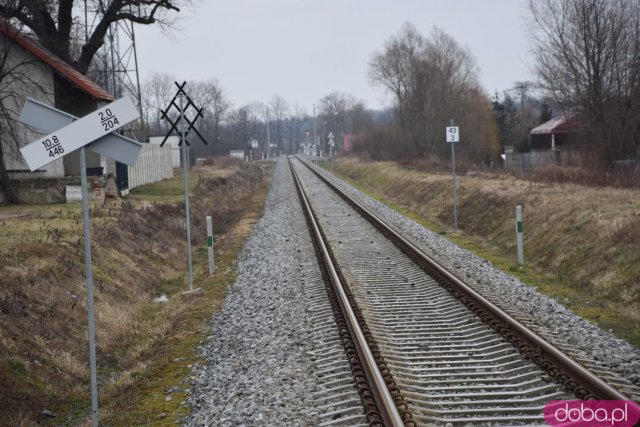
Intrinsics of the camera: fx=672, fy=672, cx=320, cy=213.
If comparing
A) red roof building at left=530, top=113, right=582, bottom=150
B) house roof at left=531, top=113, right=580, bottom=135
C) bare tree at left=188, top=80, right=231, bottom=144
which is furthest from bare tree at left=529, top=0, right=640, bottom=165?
bare tree at left=188, top=80, right=231, bottom=144

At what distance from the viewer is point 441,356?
712 cm

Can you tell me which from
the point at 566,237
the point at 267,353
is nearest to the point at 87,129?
the point at 267,353

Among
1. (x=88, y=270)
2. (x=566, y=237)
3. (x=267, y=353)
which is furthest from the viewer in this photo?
(x=566, y=237)

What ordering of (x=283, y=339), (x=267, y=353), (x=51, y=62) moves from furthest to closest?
1. (x=51, y=62)
2. (x=283, y=339)
3. (x=267, y=353)

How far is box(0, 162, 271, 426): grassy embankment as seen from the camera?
22.9ft

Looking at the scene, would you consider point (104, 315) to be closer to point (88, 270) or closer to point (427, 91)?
point (88, 270)

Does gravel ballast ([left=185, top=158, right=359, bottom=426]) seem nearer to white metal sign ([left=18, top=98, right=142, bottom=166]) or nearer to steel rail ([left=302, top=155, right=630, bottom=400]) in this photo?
steel rail ([left=302, top=155, right=630, bottom=400])

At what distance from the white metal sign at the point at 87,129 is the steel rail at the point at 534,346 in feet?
14.4

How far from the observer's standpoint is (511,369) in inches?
261

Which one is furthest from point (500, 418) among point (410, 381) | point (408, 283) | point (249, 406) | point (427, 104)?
point (427, 104)
